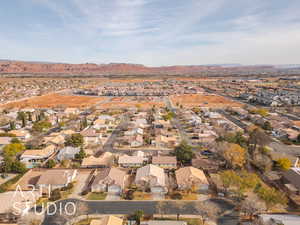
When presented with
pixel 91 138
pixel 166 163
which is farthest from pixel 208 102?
pixel 166 163

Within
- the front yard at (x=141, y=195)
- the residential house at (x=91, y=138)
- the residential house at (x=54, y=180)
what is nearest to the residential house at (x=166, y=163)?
the front yard at (x=141, y=195)

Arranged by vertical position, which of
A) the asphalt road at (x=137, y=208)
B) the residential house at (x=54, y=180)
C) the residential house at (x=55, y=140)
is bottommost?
the asphalt road at (x=137, y=208)

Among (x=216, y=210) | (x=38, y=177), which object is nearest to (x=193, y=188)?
(x=216, y=210)

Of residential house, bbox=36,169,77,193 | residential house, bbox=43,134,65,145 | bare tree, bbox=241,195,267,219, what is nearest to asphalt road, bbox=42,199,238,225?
bare tree, bbox=241,195,267,219

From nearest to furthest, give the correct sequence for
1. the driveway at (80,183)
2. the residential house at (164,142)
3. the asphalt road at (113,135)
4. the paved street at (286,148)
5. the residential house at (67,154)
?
1. the driveway at (80,183)
2. the residential house at (67,154)
3. the paved street at (286,148)
4. the asphalt road at (113,135)
5. the residential house at (164,142)

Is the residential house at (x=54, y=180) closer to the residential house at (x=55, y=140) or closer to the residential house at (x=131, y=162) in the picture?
the residential house at (x=131, y=162)

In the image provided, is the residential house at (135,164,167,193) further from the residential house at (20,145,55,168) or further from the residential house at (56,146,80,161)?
the residential house at (20,145,55,168)

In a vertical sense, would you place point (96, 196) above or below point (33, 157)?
below

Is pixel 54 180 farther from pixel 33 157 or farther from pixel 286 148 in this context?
pixel 286 148
